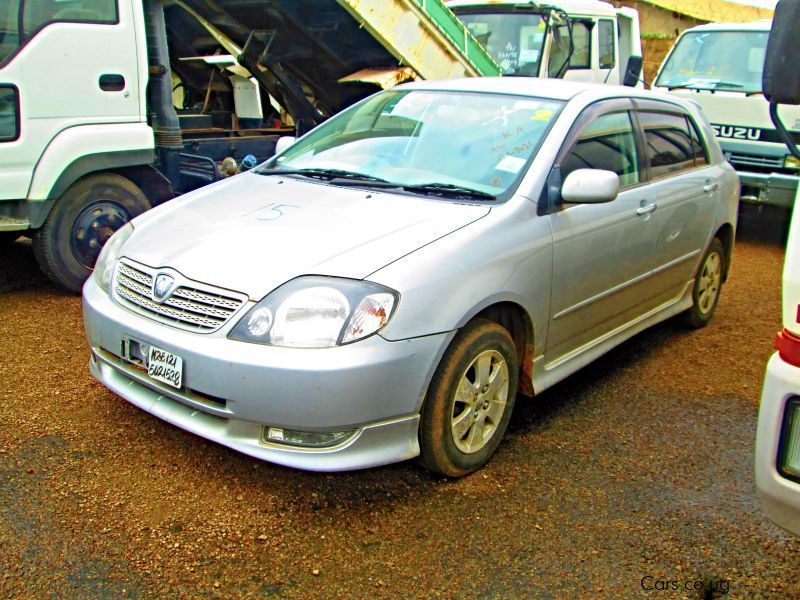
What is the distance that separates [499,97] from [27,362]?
2.95 m

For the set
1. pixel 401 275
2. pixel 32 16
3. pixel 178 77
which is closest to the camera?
pixel 401 275

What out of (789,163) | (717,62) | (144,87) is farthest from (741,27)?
(144,87)

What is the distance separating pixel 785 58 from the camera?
→ 2393 millimetres

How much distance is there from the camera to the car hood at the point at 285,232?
3.06 meters

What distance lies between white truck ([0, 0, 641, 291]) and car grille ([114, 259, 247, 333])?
2182 mm

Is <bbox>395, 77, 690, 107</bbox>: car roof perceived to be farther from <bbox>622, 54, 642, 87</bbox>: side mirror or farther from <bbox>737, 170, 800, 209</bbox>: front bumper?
<bbox>622, 54, 642, 87</bbox>: side mirror

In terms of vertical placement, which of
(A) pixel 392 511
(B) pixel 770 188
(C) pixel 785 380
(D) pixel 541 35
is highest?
(D) pixel 541 35

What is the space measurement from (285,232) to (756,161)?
22.3 ft

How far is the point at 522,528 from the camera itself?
3035mm

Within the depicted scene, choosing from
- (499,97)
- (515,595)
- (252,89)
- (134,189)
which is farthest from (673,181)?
(252,89)

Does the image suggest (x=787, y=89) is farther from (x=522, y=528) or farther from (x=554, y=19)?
(x=554, y=19)

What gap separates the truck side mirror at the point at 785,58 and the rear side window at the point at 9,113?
4330 mm

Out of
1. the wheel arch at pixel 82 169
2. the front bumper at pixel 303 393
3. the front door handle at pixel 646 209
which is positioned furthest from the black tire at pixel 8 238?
the front door handle at pixel 646 209

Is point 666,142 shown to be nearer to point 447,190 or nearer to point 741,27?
point 447,190
